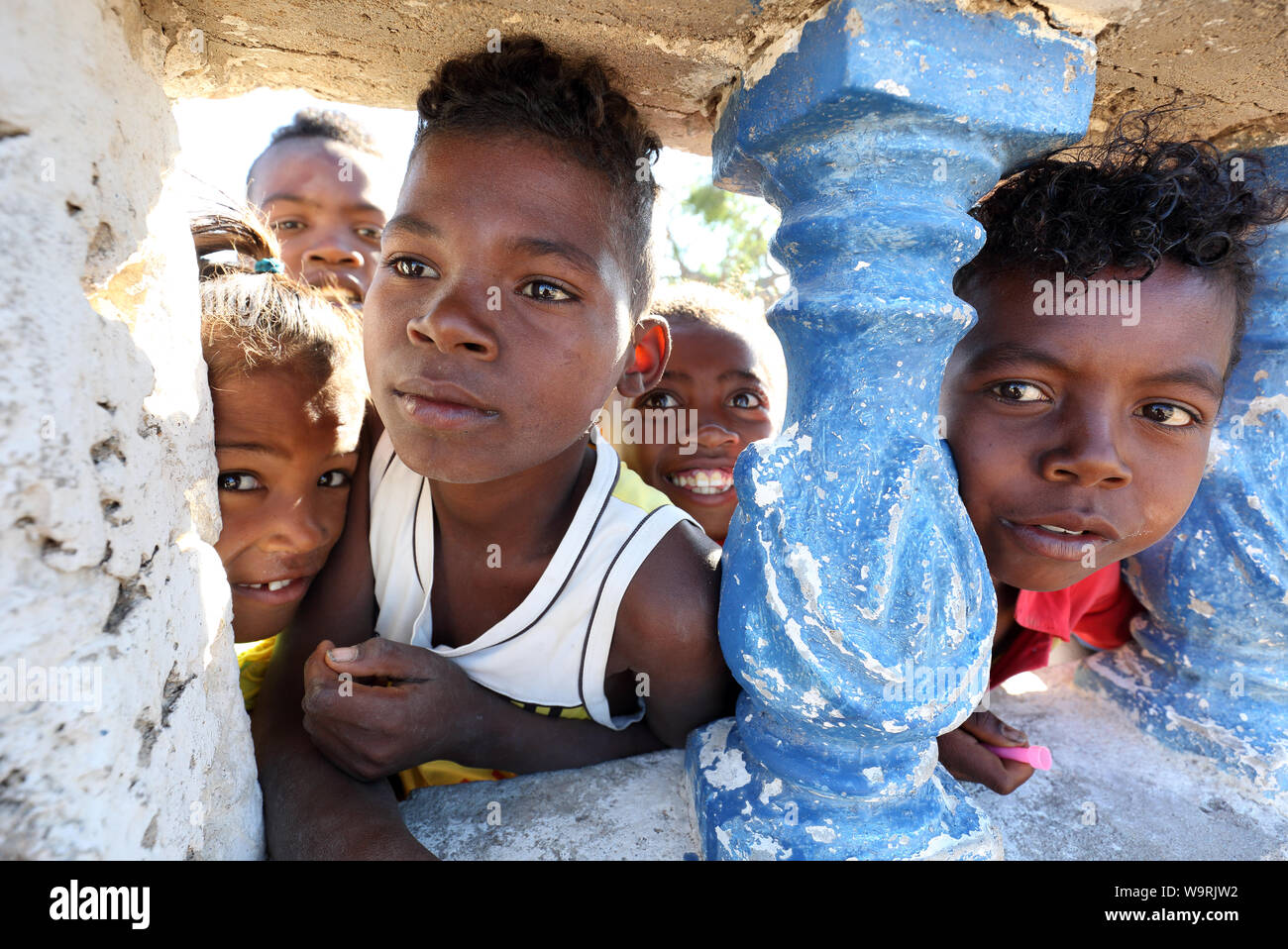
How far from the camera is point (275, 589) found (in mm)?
1693

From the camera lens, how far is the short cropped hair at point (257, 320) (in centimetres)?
157

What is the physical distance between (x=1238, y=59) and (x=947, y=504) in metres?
1.11

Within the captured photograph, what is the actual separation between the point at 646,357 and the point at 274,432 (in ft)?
3.18

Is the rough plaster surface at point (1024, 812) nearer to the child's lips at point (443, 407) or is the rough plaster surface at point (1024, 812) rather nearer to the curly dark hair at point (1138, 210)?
the child's lips at point (443, 407)

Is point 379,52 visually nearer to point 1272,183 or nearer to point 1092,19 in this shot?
point 1092,19

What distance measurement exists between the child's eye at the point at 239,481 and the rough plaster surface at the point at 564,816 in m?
0.75

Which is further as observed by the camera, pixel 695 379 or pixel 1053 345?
pixel 695 379

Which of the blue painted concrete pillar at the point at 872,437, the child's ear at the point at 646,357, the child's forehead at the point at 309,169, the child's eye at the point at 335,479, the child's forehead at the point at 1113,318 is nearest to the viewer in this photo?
the blue painted concrete pillar at the point at 872,437

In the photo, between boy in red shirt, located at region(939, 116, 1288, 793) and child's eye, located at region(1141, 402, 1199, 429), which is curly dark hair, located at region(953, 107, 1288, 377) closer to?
boy in red shirt, located at region(939, 116, 1288, 793)

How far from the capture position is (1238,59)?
1.50 m

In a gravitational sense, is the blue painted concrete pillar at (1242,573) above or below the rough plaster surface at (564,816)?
above

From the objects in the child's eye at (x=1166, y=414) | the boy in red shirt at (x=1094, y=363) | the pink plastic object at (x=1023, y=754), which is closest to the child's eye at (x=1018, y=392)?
the boy in red shirt at (x=1094, y=363)

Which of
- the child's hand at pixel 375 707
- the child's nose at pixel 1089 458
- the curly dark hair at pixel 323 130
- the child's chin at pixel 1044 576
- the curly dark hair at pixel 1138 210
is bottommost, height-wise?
the child's hand at pixel 375 707
